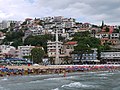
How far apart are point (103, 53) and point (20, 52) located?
31.4 meters

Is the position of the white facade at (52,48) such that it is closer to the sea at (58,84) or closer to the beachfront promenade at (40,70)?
the beachfront promenade at (40,70)

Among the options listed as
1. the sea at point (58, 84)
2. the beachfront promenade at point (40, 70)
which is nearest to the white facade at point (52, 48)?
the beachfront promenade at point (40, 70)

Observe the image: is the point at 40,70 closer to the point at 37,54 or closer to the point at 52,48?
the point at 37,54

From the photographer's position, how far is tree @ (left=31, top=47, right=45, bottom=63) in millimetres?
97000

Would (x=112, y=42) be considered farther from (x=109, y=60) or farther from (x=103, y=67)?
(x=103, y=67)

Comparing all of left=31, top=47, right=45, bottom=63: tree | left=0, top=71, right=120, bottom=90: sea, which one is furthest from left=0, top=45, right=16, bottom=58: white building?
left=0, top=71, right=120, bottom=90: sea

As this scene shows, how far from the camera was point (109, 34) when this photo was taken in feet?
440

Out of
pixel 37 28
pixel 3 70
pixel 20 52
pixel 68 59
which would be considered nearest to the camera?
pixel 3 70

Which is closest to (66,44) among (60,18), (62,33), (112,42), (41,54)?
(41,54)

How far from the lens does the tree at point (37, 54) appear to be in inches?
3819

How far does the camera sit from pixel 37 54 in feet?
322

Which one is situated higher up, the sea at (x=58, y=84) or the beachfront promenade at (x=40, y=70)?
the sea at (x=58, y=84)

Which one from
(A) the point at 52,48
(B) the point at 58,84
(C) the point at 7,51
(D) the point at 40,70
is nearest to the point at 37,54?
(A) the point at 52,48

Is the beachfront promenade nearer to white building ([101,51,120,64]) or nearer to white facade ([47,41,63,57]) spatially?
white building ([101,51,120,64])
